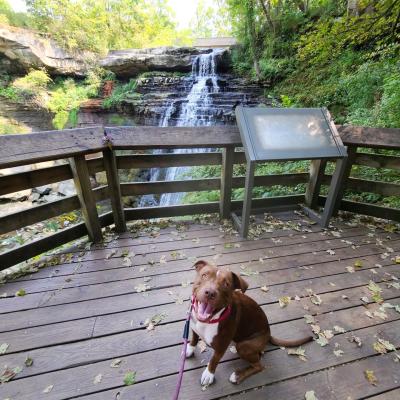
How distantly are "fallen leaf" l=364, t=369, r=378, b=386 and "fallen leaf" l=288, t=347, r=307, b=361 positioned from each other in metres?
0.43

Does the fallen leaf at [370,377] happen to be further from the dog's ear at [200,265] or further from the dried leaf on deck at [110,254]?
the dried leaf on deck at [110,254]

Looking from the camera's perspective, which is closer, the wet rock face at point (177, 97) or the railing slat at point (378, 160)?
the railing slat at point (378, 160)

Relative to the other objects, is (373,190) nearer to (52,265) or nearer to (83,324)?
(83,324)

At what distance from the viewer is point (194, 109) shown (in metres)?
10.8

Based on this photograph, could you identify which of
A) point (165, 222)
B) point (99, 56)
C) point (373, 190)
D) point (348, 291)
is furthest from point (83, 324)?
point (99, 56)

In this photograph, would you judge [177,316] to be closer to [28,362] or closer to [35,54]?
[28,362]

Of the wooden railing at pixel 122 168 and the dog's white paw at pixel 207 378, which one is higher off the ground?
the wooden railing at pixel 122 168

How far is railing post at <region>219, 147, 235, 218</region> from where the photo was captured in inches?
135

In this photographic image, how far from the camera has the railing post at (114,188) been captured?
3055 millimetres

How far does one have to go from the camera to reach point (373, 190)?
3684 millimetres

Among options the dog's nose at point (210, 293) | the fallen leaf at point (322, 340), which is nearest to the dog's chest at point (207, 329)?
the dog's nose at point (210, 293)

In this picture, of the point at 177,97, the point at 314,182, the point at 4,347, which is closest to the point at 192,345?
the point at 4,347

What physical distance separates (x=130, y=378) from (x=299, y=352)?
4.27 feet

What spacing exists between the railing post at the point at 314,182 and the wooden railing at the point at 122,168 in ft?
0.05
